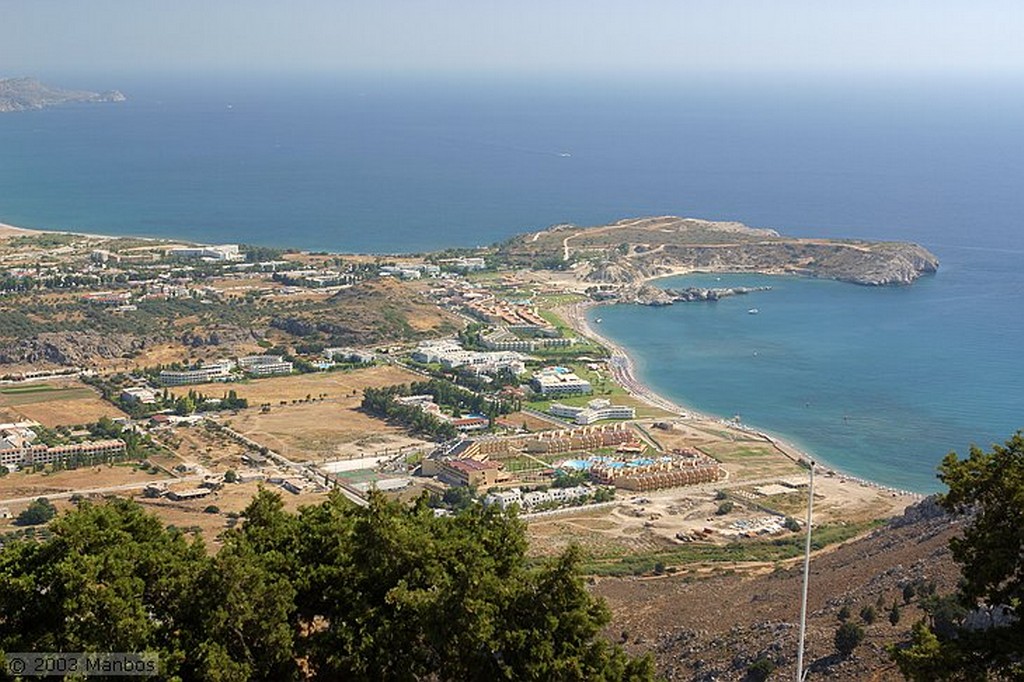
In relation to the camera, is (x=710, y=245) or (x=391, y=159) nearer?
(x=710, y=245)

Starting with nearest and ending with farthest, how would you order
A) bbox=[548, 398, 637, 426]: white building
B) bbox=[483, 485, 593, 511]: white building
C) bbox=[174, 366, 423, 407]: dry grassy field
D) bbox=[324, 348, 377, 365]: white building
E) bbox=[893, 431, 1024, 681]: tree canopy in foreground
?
bbox=[893, 431, 1024, 681]: tree canopy in foreground
bbox=[483, 485, 593, 511]: white building
bbox=[548, 398, 637, 426]: white building
bbox=[174, 366, 423, 407]: dry grassy field
bbox=[324, 348, 377, 365]: white building

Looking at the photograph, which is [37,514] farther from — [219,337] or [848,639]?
[219,337]

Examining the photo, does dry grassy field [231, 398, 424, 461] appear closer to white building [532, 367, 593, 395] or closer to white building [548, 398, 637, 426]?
white building [548, 398, 637, 426]

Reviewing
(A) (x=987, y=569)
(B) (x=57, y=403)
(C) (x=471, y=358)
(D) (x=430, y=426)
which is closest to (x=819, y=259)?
(C) (x=471, y=358)

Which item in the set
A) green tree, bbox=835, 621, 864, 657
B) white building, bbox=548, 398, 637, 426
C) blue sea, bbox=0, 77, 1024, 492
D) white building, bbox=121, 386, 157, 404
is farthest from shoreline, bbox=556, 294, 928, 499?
white building, bbox=121, 386, 157, 404

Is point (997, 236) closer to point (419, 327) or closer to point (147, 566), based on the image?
point (419, 327)

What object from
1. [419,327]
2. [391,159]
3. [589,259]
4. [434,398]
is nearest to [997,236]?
[589,259]
